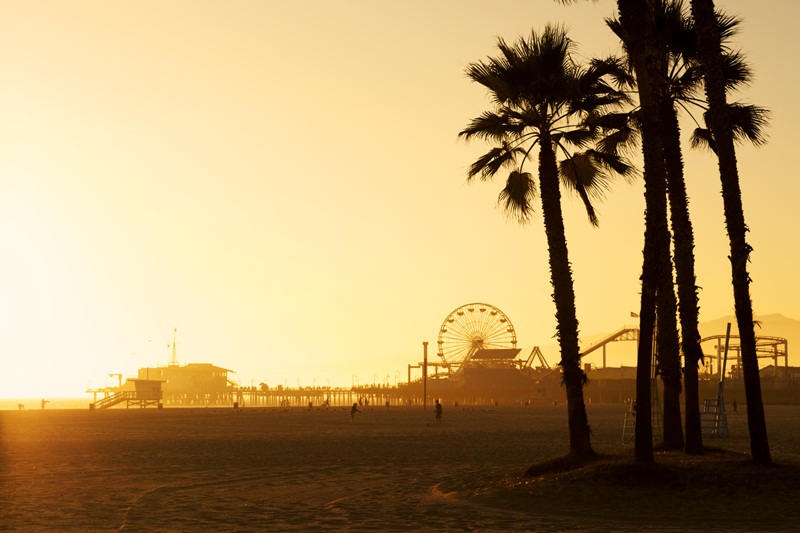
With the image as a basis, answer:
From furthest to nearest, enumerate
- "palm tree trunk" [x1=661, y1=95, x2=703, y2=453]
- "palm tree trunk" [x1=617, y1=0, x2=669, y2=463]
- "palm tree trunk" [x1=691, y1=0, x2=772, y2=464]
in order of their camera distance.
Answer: "palm tree trunk" [x1=661, y1=95, x2=703, y2=453] → "palm tree trunk" [x1=691, y1=0, x2=772, y2=464] → "palm tree trunk" [x1=617, y1=0, x2=669, y2=463]

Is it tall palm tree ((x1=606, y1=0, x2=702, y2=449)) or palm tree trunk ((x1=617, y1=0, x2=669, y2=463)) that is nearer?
palm tree trunk ((x1=617, y1=0, x2=669, y2=463))

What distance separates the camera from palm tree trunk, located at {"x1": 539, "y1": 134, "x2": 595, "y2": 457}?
74.0 ft

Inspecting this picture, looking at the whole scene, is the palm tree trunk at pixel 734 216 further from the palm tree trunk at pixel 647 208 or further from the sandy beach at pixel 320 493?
the sandy beach at pixel 320 493

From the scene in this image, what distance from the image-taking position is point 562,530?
1488cm

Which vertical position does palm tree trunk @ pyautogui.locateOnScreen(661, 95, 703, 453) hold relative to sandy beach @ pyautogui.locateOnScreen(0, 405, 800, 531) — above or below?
above

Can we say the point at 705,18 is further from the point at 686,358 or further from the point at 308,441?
the point at 308,441

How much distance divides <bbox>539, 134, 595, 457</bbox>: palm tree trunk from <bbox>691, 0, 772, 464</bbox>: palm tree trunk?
381 centimetres

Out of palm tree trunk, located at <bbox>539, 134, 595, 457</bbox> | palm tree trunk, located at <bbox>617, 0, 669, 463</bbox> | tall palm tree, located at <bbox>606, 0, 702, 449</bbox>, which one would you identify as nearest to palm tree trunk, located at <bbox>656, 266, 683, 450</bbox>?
tall palm tree, located at <bbox>606, 0, 702, 449</bbox>

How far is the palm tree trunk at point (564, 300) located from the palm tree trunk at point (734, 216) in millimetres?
3811

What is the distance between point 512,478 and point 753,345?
19.3 feet

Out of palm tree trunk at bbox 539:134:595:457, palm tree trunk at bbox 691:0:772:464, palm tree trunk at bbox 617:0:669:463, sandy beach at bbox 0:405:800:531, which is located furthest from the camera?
palm tree trunk at bbox 539:134:595:457

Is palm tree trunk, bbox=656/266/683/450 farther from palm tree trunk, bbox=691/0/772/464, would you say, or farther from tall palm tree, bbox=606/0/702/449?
palm tree trunk, bbox=691/0/772/464

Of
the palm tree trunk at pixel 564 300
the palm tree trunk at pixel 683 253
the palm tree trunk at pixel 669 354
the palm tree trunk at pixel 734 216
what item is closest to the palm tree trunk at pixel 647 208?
the palm tree trunk at pixel 734 216

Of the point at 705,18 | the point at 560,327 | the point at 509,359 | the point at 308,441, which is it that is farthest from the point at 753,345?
the point at 509,359
